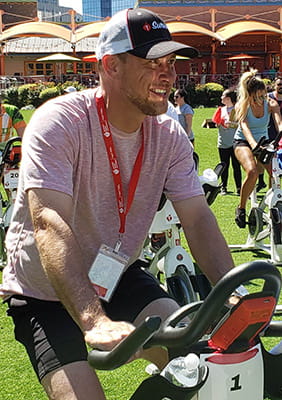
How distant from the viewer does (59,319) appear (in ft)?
7.78

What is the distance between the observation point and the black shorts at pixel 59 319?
2.25m

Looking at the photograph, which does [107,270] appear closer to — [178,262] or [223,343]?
[223,343]

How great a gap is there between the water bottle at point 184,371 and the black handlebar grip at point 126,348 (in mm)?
173

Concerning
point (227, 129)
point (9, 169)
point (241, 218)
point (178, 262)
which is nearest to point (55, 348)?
point (178, 262)

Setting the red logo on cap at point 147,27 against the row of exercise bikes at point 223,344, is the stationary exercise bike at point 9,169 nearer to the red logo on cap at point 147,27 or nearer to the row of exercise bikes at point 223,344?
the red logo on cap at point 147,27

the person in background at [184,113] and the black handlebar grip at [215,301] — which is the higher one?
the black handlebar grip at [215,301]

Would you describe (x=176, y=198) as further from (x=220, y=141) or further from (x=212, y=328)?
(x=220, y=141)

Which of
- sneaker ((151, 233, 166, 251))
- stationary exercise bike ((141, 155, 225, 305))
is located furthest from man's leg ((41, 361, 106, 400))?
sneaker ((151, 233, 166, 251))

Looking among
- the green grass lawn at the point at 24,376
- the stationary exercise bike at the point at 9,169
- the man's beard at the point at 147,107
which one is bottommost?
the green grass lawn at the point at 24,376

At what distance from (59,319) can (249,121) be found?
6532mm

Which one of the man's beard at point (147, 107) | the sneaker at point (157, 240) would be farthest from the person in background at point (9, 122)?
the man's beard at point (147, 107)

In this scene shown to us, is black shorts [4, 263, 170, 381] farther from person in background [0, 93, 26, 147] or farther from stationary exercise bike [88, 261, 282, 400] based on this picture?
person in background [0, 93, 26, 147]

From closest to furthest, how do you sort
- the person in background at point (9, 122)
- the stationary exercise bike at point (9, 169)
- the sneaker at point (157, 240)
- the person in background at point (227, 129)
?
the sneaker at point (157, 240) → the stationary exercise bike at point (9, 169) → the person in background at point (9, 122) → the person in background at point (227, 129)

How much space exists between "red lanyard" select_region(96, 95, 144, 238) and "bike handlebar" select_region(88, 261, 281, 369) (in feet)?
2.61
